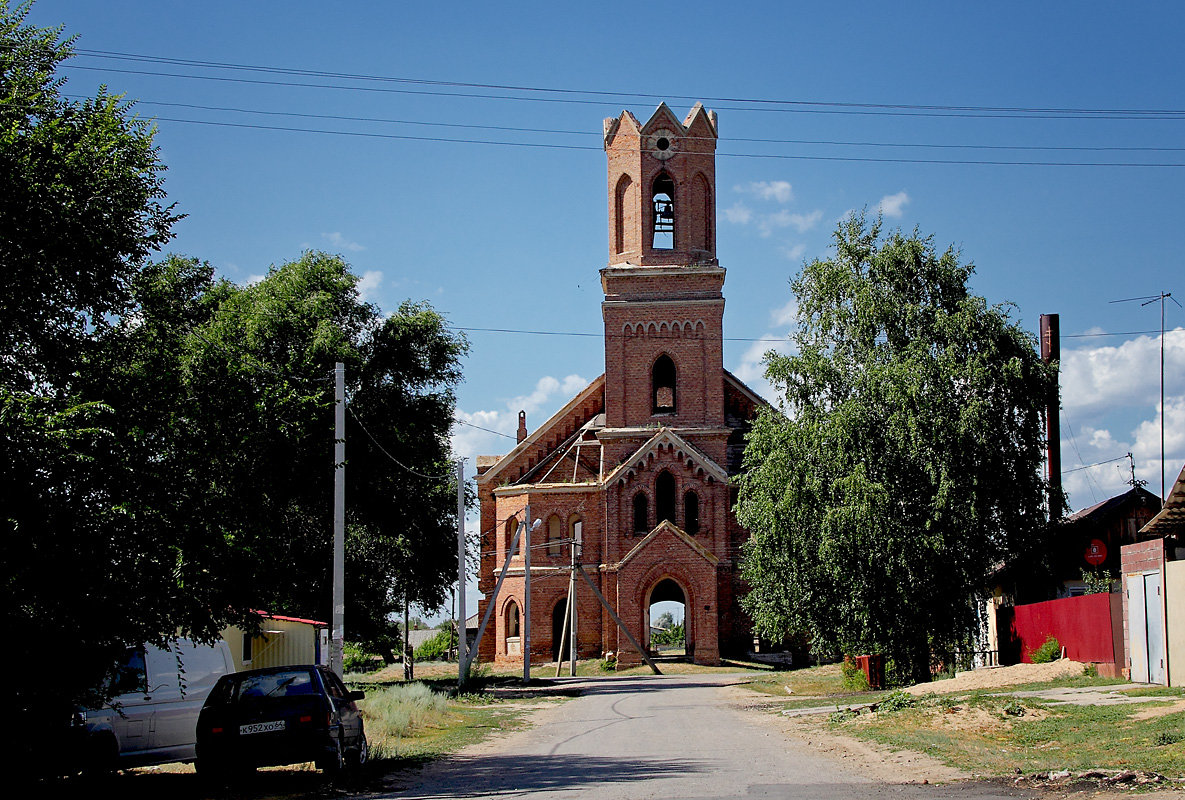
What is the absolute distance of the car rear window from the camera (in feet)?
43.1

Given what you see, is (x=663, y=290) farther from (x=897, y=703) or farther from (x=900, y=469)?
(x=897, y=703)

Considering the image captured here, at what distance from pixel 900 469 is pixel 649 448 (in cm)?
1789

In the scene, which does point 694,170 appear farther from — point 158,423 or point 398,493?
point 158,423

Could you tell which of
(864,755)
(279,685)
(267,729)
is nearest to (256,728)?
(267,729)

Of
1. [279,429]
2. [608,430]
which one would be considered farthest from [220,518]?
[608,430]

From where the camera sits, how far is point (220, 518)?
1478 cm

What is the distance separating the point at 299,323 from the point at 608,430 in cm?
1674

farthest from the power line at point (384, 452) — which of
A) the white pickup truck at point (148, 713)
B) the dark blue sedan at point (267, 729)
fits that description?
the dark blue sedan at point (267, 729)

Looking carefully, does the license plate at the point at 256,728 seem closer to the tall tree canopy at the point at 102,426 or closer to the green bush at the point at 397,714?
the tall tree canopy at the point at 102,426

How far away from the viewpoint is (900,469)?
28719mm

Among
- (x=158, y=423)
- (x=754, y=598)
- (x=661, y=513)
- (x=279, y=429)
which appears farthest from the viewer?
(x=661, y=513)

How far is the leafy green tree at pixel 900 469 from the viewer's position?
28.1m

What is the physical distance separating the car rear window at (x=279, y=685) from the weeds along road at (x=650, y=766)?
1.63 meters

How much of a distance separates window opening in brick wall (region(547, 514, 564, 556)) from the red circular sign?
73.3 feet
